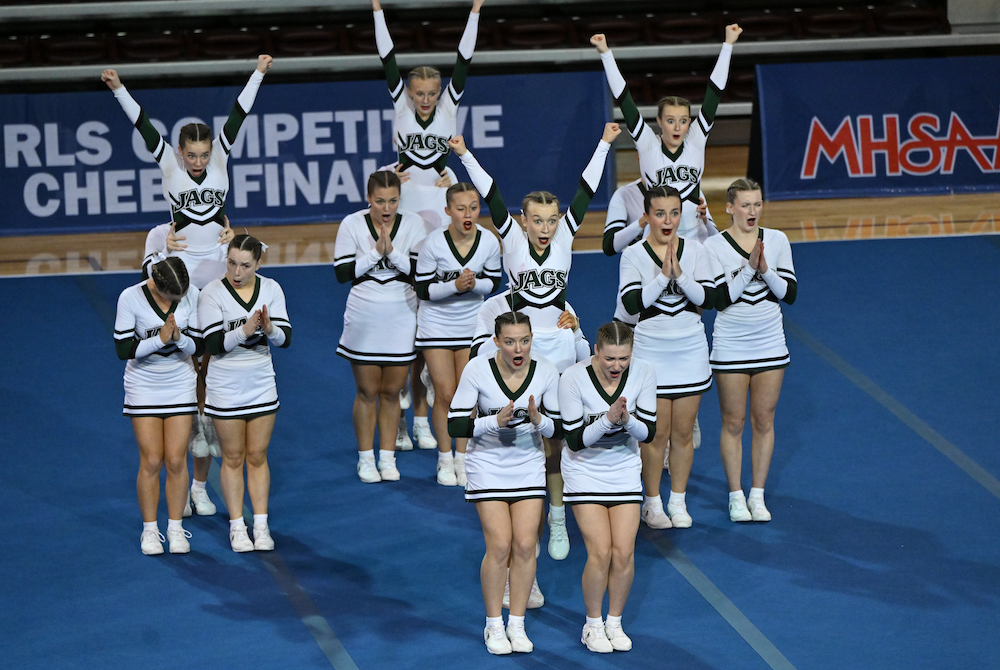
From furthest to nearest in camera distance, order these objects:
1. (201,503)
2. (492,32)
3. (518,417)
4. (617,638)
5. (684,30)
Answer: (684,30) → (492,32) → (201,503) → (617,638) → (518,417)

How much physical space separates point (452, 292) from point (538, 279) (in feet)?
3.04

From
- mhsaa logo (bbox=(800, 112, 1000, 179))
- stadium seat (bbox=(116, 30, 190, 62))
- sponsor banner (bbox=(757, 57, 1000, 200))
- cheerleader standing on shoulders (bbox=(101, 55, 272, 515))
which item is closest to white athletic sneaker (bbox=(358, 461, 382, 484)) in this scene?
cheerleader standing on shoulders (bbox=(101, 55, 272, 515))

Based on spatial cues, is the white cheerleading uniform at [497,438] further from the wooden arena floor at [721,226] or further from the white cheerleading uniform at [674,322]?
the wooden arena floor at [721,226]

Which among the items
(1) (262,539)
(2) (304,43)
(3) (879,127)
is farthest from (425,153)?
(2) (304,43)

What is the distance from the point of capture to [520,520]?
562cm

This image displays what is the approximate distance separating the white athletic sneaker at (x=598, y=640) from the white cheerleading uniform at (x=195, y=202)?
341 centimetres

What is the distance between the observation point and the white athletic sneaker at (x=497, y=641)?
5730 mm

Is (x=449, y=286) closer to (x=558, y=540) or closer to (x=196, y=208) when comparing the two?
(x=558, y=540)

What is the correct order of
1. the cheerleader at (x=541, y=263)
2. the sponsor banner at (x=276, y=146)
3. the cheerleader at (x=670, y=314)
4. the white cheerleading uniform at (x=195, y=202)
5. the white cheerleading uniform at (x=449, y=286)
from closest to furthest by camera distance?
1. the cheerleader at (x=541, y=263)
2. the cheerleader at (x=670, y=314)
3. the white cheerleading uniform at (x=449, y=286)
4. the white cheerleading uniform at (x=195, y=202)
5. the sponsor banner at (x=276, y=146)

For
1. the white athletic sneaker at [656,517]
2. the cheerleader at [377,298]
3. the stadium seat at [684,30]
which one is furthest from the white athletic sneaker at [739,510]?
the stadium seat at [684,30]

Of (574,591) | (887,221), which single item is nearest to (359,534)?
(574,591)

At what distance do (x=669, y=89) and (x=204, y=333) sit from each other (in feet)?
41.8

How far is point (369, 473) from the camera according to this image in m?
7.84

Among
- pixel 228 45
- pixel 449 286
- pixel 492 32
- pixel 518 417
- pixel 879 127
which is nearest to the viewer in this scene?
pixel 518 417
